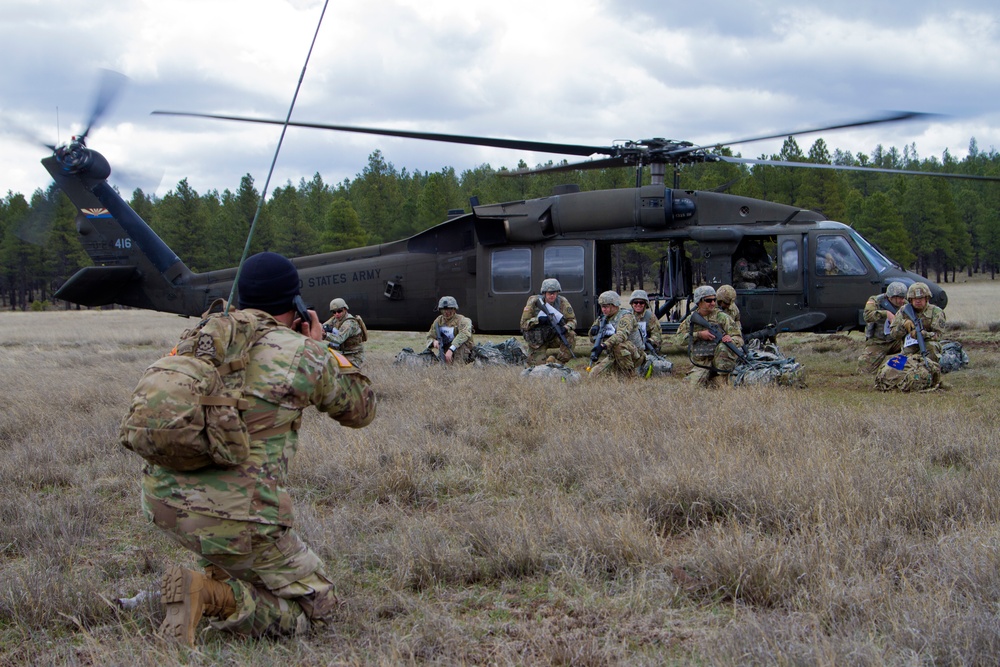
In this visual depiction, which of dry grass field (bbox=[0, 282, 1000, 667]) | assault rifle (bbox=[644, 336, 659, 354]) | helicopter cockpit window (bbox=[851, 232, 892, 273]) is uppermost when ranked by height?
helicopter cockpit window (bbox=[851, 232, 892, 273])

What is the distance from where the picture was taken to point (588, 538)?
4.12m

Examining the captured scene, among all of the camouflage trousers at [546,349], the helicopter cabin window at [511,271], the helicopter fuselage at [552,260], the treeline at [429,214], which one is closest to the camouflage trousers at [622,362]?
the camouflage trousers at [546,349]

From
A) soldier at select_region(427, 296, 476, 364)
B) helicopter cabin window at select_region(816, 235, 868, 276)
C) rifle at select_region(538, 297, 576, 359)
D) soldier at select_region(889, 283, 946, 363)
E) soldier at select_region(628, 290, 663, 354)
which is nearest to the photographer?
soldier at select_region(889, 283, 946, 363)

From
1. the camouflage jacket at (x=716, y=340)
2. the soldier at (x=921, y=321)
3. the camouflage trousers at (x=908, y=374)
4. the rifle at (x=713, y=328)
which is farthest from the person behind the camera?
the camouflage jacket at (x=716, y=340)

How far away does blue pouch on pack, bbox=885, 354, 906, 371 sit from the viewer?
9430 millimetres

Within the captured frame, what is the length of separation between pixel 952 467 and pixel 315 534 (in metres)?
4.04

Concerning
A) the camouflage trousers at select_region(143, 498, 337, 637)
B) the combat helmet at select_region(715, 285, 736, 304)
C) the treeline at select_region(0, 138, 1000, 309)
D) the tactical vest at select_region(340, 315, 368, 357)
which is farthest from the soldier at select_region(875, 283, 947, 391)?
the treeline at select_region(0, 138, 1000, 309)

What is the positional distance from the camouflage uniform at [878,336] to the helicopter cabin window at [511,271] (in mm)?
5036

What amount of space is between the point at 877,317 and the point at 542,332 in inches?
170

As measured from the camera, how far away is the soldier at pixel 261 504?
10.5ft

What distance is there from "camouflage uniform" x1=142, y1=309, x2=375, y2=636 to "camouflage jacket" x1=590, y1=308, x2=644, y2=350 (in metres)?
7.05

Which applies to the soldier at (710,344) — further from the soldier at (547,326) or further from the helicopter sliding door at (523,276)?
the helicopter sliding door at (523,276)

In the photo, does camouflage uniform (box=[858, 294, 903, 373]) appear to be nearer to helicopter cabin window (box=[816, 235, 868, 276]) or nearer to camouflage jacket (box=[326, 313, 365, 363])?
helicopter cabin window (box=[816, 235, 868, 276])

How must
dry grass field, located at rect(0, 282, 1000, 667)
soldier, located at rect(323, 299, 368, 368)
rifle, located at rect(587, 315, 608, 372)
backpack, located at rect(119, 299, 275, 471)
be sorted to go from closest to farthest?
backpack, located at rect(119, 299, 275, 471), dry grass field, located at rect(0, 282, 1000, 667), soldier, located at rect(323, 299, 368, 368), rifle, located at rect(587, 315, 608, 372)
